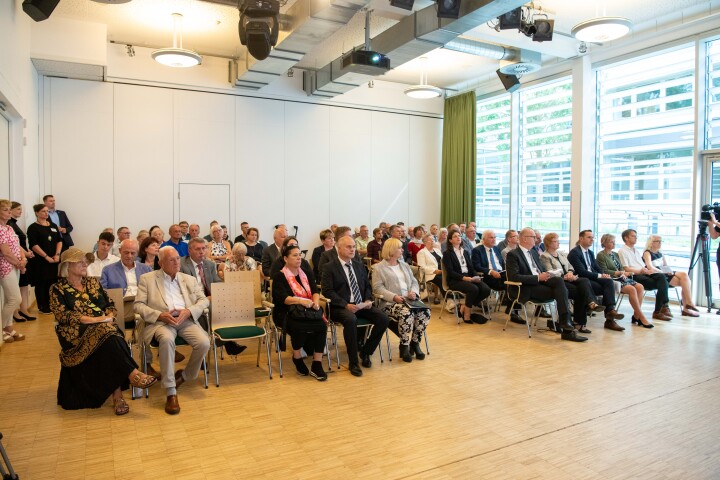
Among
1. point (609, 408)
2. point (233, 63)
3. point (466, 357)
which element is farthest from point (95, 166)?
point (609, 408)

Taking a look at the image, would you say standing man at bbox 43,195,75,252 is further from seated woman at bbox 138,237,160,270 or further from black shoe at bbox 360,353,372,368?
black shoe at bbox 360,353,372,368

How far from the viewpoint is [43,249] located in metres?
7.32

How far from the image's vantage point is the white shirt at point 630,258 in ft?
25.3

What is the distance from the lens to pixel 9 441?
346cm

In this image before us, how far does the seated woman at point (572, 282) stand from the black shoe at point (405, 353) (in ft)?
7.93

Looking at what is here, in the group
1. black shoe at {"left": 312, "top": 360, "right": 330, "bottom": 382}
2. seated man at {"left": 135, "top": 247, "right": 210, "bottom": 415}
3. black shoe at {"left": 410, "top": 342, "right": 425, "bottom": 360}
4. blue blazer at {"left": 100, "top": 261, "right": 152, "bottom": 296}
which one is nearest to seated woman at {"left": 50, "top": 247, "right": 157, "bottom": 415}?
seated man at {"left": 135, "top": 247, "right": 210, "bottom": 415}

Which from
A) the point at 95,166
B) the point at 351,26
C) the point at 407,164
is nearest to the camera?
the point at 351,26

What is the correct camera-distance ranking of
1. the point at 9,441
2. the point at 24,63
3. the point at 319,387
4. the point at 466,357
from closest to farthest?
the point at 9,441 → the point at 319,387 → the point at 466,357 → the point at 24,63

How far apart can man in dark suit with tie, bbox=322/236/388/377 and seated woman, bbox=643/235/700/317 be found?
4.83 metres

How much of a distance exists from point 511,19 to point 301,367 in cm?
573

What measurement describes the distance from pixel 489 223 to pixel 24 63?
9.94m

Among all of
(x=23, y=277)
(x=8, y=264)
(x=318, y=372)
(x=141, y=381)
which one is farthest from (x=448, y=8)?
(x=23, y=277)

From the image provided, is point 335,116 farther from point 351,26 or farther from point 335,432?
point 335,432

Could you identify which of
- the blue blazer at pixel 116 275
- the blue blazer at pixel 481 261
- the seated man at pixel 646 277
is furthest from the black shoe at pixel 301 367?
the seated man at pixel 646 277
